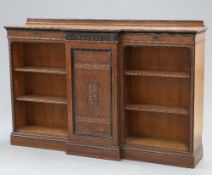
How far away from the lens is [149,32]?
5.42 m

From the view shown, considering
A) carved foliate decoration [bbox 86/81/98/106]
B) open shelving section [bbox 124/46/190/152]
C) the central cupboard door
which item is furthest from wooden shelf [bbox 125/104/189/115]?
carved foliate decoration [bbox 86/81/98/106]

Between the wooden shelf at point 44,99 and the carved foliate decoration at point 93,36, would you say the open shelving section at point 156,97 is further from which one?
the wooden shelf at point 44,99

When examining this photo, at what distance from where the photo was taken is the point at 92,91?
19.0 ft

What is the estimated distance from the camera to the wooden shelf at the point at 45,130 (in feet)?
20.5

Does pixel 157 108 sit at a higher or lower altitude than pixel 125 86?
lower

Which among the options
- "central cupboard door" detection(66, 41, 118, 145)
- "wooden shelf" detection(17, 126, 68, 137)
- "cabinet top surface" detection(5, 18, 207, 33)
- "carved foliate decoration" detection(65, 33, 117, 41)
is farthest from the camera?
"wooden shelf" detection(17, 126, 68, 137)

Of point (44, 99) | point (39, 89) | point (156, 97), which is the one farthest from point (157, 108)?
point (39, 89)

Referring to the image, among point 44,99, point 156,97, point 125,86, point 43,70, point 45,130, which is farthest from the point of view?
point 45,130

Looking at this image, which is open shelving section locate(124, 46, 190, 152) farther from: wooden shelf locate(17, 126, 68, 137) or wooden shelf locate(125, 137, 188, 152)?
wooden shelf locate(17, 126, 68, 137)

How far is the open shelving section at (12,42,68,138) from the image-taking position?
248 inches

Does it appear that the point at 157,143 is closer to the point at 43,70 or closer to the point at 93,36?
the point at 93,36

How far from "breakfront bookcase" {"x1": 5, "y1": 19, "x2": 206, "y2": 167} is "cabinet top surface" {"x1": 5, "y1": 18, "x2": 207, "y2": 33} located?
1cm

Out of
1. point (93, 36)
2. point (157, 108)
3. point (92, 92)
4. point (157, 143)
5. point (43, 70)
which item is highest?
point (93, 36)

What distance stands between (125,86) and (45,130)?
48.2 inches
